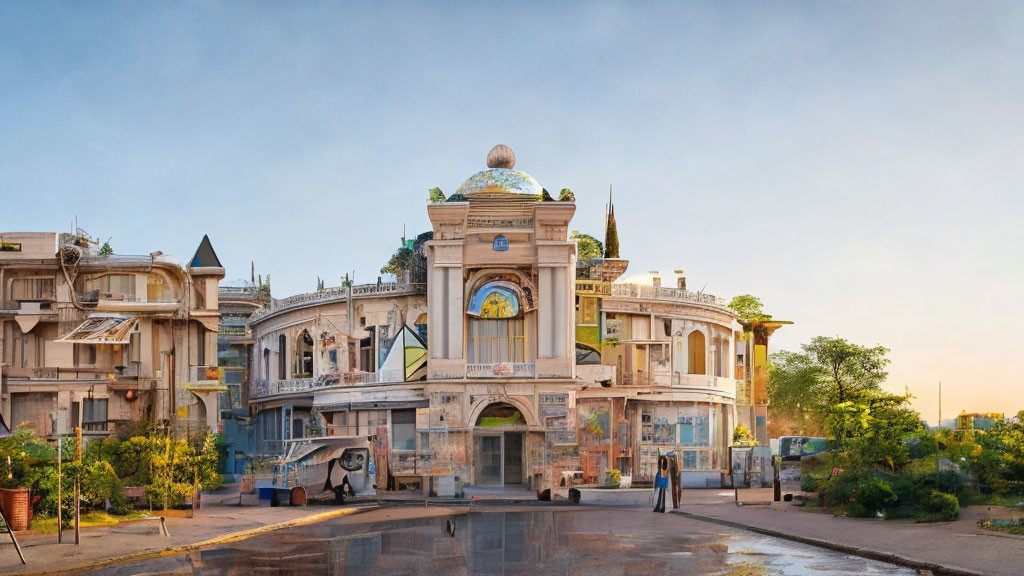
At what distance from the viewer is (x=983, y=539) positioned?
2428cm

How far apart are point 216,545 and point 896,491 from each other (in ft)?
64.4

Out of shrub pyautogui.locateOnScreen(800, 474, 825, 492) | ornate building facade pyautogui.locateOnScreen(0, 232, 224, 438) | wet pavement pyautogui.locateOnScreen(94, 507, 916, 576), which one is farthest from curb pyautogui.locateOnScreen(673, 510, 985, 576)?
ornate building facade pyautogui.locateOnScreen(0, 232, 224, 438)

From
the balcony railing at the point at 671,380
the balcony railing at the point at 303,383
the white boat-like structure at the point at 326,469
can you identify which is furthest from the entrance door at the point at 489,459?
the balcony railing at the point at 671,380

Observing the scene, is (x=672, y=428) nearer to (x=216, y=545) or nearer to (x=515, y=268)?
(x=515, y=268)

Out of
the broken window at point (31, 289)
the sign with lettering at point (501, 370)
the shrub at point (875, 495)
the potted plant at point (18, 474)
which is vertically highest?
the broken window at point (31, 289)

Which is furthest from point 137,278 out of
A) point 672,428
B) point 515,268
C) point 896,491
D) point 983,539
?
point 983,539

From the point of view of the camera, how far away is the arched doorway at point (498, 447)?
52031mm

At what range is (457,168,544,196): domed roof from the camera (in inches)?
2135

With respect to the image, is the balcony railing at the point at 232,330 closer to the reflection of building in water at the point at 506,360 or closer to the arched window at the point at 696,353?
the reflection of building in water at the point at 506,360

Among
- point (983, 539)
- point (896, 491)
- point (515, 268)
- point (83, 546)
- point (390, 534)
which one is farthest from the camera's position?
point (515, 268)

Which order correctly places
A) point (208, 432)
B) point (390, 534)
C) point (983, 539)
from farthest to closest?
point (208, 432) < point (390, 534) < point (983, 539)

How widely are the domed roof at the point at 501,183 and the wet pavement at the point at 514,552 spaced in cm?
2333

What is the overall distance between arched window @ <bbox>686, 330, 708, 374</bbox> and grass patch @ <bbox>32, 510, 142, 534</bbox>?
34.6 meters

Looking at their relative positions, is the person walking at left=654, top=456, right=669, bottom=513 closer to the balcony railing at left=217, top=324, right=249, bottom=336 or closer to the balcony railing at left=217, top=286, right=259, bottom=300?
the balcony railing at left=217, top=324, right=249, bottom=336
